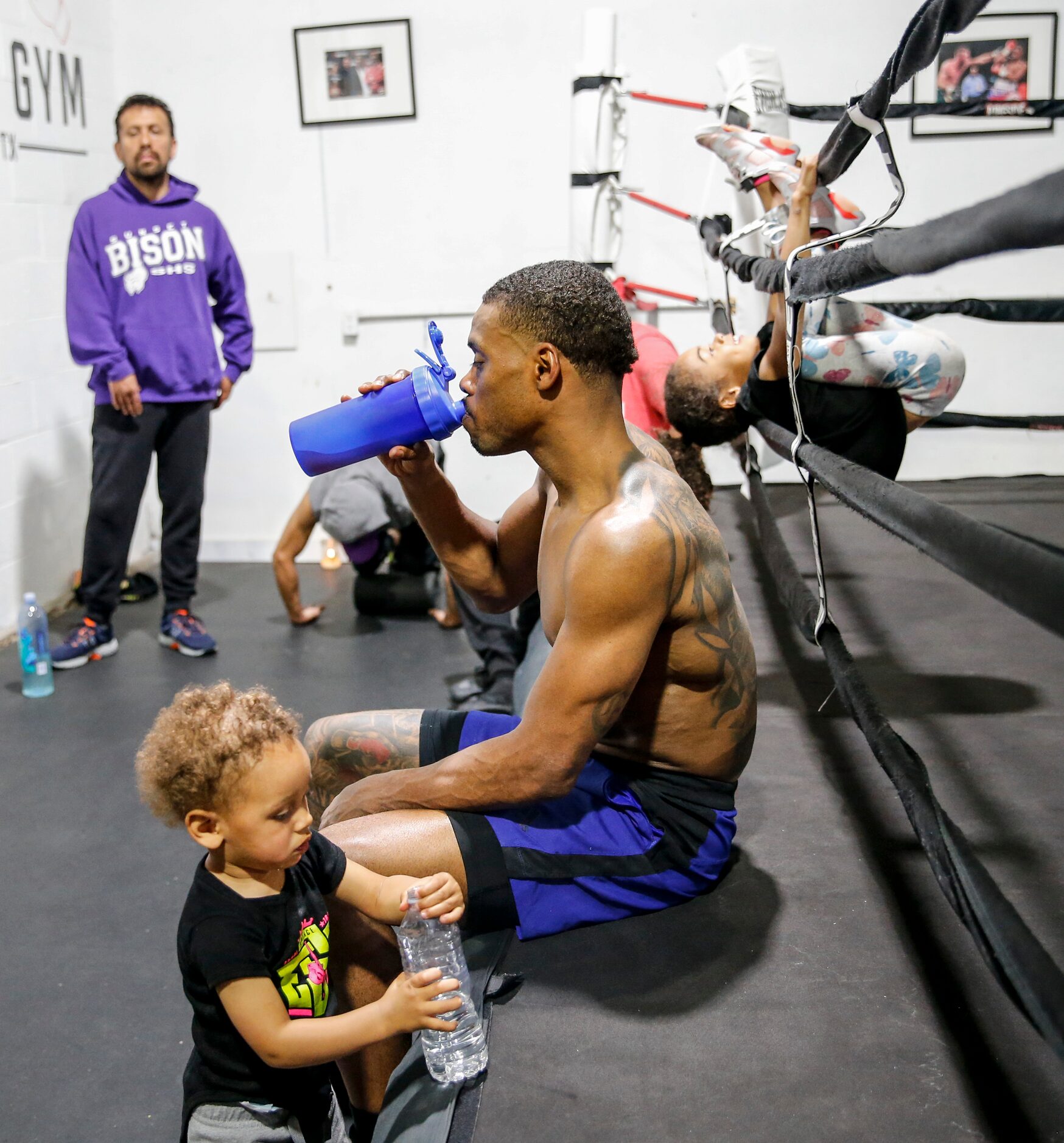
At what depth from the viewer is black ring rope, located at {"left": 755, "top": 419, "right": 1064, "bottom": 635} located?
→ 794 millimetres

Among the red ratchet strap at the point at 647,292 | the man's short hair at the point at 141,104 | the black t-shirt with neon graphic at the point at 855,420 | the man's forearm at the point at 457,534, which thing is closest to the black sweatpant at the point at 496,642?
the black t-shirt with neon graphic at the point at 855,420

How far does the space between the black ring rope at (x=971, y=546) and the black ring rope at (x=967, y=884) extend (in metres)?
0.26

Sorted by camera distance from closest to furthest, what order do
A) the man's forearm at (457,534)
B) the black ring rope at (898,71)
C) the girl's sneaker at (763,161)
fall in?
the black ring rope at (898,71)
the man's forearm at (457,534)
the girl's sneaker at (763,161)

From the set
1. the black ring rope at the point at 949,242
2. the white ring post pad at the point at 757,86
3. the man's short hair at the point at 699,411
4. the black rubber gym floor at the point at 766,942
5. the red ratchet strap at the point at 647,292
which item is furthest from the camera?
the red ratchet strap at the point at 647,292

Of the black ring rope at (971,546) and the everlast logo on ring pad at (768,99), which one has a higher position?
the everlast logo on ring pad at (768,99)

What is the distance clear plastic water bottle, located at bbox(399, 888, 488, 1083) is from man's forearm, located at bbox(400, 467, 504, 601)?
2.12ft

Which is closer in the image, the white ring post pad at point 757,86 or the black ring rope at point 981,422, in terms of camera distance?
the white ring post pad at point 757,86

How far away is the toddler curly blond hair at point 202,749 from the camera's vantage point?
1.09 m

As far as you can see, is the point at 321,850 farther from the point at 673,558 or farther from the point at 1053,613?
the point at 1053,613

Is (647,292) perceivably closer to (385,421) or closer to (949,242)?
(385,421)

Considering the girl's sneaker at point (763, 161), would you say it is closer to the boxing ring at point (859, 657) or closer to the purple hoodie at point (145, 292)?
the boxing ring at point (859, 657)

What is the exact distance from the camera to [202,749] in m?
1.09

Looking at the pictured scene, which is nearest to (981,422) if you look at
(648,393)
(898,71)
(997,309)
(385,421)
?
(997,309)

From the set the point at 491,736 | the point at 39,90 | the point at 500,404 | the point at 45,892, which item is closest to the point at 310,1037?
the point at 491,736
